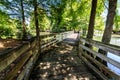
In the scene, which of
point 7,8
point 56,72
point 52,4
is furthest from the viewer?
point 7,8

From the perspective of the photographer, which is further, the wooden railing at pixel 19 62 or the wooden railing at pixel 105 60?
the wooden railing at pixel 105 60

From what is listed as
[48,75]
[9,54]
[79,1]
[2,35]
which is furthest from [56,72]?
[2,35]

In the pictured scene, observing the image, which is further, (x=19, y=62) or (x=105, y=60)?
(x=105, y=60)

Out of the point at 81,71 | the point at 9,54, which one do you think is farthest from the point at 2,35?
the point at 9,54

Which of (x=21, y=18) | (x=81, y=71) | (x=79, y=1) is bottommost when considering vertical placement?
(x=81, y=71)

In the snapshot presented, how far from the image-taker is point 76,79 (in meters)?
4.86

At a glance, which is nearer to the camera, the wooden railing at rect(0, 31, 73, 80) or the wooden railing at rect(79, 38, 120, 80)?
the wooden railing at rect(0, 31, 73, 80)

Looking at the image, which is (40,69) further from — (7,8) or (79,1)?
(7,8)

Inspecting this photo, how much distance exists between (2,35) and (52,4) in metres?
8.82

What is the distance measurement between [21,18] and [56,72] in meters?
11.2

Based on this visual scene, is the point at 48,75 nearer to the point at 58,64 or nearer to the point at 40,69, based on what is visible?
the point at 40,69

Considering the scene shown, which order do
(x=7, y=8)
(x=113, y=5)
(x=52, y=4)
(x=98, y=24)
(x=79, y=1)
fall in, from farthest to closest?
1. (x=98, y=24)
2. (x=7, y=8)
3. (x=79, y=1)
4. (x=52, y=4)
5. (x=113, y=5)

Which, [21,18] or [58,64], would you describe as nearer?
[58,64]

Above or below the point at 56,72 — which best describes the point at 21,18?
above
